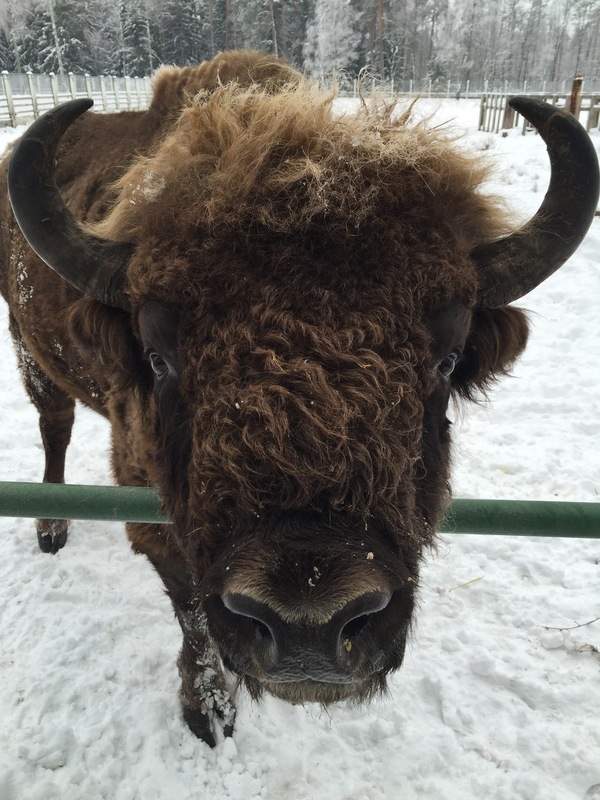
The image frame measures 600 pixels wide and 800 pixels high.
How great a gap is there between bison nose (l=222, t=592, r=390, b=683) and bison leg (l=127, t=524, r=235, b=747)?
1.75 meters

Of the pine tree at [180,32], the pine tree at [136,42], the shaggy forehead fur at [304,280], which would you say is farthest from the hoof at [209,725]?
the pine tree at [136,42]

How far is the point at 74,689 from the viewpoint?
345 cm

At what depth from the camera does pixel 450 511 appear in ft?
6.76

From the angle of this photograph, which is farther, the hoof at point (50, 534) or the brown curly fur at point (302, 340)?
the hoof at point (50, 534)

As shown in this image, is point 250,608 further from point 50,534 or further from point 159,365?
point 50,534

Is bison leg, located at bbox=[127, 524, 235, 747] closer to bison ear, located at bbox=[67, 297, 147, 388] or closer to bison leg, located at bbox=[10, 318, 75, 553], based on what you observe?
bison ear, located at bbox=[67, 297, 147, 388]

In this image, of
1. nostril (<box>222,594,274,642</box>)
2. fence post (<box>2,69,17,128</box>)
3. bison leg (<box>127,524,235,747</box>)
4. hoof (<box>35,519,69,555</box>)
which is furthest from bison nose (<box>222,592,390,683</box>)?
fence post (<box>2,69,17,128</box>)

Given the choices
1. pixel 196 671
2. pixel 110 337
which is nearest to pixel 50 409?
pixel 196 671

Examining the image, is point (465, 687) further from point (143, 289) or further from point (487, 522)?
point (143, 289)

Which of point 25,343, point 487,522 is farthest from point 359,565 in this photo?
point 25,343

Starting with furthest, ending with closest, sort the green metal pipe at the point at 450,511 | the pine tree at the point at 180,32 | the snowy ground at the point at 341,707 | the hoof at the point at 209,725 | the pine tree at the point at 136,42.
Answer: the pine tree at the point at 136,42
the pine tree at the point at 180,32
the hoof at the point at 209,725
the snowy ground at the point at 341,707
the green metal pipe at the point at 450,511

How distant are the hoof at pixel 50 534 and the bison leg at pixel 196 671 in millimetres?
1795

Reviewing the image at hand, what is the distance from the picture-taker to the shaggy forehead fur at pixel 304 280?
1.52 metres

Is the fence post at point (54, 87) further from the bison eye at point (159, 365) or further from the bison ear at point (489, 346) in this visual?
the bison ear at point (489, 346)
